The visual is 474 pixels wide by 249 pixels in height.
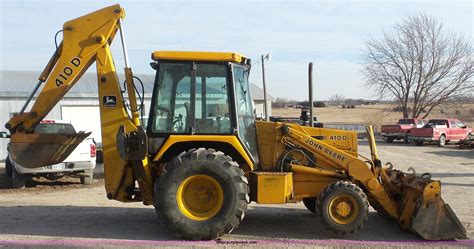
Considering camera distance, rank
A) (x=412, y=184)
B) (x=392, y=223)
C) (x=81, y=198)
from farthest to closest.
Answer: (x=81, y=198), (x=392, y=223), (x=412, y=184)

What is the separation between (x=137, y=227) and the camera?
7270 millimetres

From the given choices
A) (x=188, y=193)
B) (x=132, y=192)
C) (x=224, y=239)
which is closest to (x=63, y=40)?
(x=132, y=192)

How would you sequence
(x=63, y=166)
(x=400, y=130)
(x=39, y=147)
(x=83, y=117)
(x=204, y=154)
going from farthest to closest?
(x=400, y=130), (x=83, y=117), (x=63, y=166), (x=39, y=147), (x=204, y=154)

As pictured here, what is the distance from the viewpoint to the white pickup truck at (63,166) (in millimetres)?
11695

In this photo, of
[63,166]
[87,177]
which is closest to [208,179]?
[63,166]

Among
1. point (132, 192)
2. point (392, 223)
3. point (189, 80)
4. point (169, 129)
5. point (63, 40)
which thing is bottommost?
point (392, 223)

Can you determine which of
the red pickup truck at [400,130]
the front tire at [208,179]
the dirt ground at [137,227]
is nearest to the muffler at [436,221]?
the dirt ground at [137,227]

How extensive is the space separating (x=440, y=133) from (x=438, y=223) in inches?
1024

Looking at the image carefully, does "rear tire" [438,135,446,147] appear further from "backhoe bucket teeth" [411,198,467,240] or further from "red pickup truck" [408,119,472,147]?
"backhoe bucket teeth" [411,198,467,240]

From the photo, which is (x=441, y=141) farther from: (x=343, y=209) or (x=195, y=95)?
(x=195, y=95)

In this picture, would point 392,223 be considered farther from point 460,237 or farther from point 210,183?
point 210,183

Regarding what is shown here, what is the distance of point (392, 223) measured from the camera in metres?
7.41

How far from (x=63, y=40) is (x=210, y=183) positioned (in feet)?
9.75

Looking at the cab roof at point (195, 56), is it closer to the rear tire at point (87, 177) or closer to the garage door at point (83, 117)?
the rear tire at point (87, 177)
